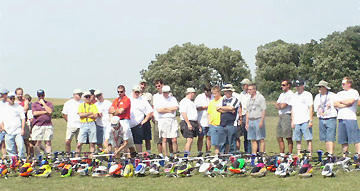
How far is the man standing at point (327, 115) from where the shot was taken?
1370cm

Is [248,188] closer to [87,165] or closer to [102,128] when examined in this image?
[87,165]

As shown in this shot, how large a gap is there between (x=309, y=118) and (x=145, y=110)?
428cm

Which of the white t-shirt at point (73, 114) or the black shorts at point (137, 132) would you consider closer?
the black shorts at point (137, 132)

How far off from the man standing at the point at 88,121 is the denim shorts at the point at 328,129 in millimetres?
5839

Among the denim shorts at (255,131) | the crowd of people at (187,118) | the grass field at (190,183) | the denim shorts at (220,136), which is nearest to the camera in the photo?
the grass field at (190,183)

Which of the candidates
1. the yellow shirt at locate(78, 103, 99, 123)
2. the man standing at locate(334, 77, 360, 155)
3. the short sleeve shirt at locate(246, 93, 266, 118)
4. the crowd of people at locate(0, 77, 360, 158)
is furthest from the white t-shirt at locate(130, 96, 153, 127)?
the man standing at locate(334, 77, 360, 155)

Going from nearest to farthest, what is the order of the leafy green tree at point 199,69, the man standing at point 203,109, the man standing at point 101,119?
the man standing at point 101,119, the man standing at point 203,109, the leafy green tree at point 199,69

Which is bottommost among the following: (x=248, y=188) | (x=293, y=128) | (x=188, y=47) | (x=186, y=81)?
(x=248, y=188)

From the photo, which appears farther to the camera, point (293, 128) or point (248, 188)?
point (293, 128)

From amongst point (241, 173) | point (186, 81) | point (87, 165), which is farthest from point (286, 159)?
point (186, 81)

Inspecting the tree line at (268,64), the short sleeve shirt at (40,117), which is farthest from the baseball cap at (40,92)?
the tree line at (268,64)

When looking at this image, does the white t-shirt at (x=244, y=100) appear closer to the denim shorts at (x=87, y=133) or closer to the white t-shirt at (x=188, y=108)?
the white t-shirt at (x=188, y=108)

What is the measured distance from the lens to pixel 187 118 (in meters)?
15.4

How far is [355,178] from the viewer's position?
428 inches
